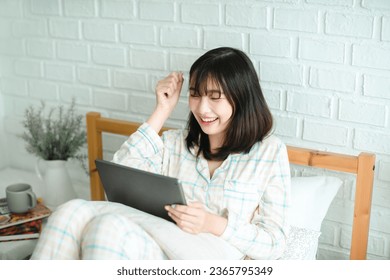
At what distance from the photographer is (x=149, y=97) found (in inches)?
72.0

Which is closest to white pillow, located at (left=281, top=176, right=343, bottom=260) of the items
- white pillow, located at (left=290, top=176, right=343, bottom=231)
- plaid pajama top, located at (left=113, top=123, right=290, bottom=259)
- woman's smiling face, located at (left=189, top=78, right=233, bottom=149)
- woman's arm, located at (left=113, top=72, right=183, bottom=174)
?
white pillow, located at (left=290, top=176, right=343, bottom=231)

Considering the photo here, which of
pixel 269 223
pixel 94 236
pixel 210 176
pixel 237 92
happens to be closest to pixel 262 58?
pixel 237 92

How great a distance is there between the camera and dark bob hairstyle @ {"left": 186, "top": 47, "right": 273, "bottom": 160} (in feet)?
4.45

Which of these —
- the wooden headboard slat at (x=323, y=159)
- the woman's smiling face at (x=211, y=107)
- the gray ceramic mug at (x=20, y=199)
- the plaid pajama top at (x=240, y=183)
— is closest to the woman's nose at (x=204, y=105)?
the woman's smiling face at (x=211, y=107)

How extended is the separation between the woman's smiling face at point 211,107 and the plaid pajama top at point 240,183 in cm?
10

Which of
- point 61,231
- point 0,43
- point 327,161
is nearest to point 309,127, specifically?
point 327,161

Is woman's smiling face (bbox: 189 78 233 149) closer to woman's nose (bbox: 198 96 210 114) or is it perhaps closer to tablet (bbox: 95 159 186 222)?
woman's nose (bbox: 198 96 210 114)

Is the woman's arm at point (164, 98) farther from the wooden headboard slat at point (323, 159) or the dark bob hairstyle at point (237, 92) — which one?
the wooden headboard slat at point (323, 159)

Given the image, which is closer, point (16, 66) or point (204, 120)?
point (204, 120)

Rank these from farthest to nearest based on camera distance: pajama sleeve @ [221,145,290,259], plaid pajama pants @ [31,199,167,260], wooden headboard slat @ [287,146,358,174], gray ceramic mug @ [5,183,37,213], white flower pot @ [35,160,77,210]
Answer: white flower pot @ [35,160,77,210] < gray ceramic mug @ [5,183,37,213] < wooden headboard slat @ [287,146,358,174] < pajama sleeve @ [221,145,290,259] < plaid pajama pants @ [31,199,167,260]

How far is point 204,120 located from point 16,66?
1045mm

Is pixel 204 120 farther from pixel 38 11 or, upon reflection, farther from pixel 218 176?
pixel 38 11

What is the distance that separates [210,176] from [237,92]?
245mm

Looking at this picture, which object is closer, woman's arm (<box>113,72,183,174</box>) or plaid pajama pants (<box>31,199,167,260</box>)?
plaid pajama pants (<box>31,199,167,260</box>)
